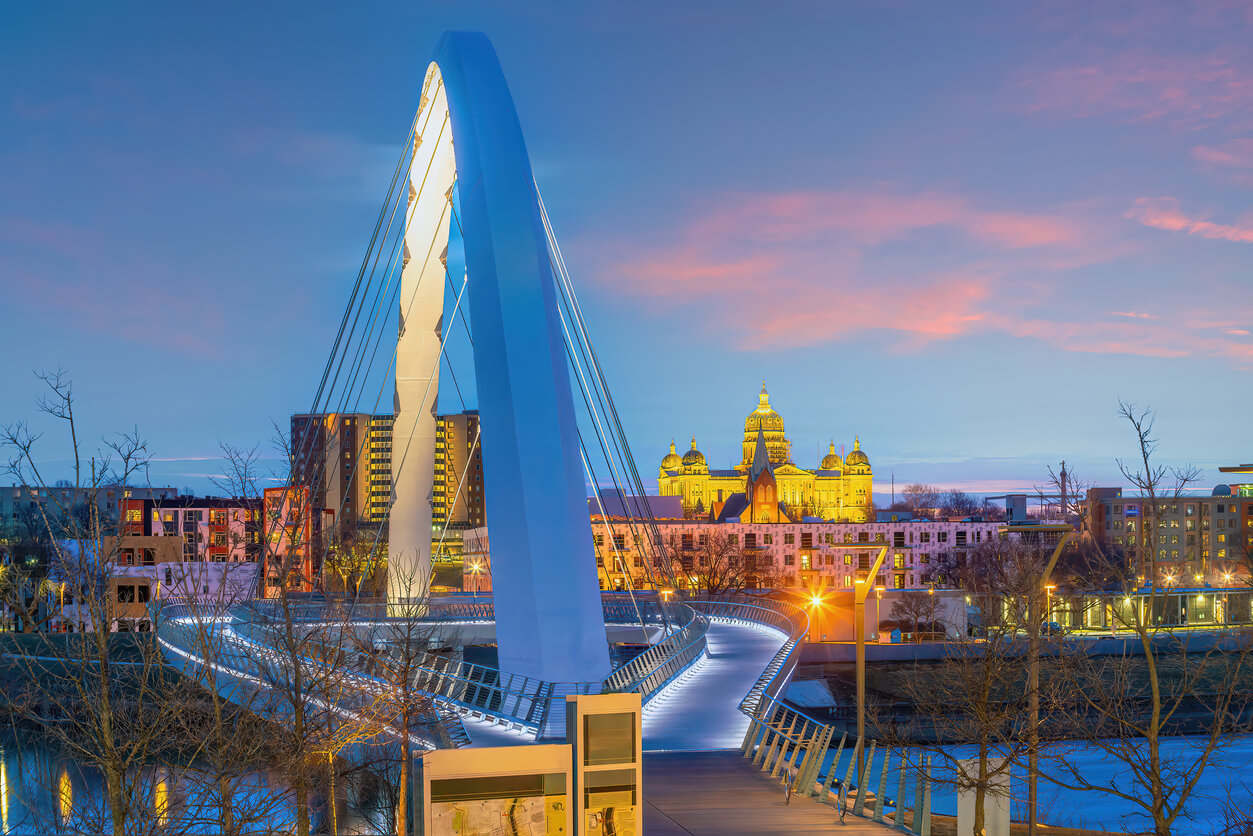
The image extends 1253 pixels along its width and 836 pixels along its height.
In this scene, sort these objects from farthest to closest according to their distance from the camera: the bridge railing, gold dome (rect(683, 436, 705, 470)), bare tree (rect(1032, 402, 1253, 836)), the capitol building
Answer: gold dome (rect(683, 436, 705, 470)), the capitol building, the bridge railing, bare tree (rect(1032, 402, 1253, 836))

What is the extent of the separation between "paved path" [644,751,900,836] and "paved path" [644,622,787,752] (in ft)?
4.74

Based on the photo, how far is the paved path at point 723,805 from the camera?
14008 mm

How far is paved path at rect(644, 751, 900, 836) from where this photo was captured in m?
14.0

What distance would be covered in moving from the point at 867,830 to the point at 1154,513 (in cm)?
525

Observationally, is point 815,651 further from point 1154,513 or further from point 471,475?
point 471,475

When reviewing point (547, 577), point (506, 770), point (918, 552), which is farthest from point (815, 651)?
point (918, 552)

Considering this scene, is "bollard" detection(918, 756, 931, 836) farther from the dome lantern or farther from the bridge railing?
the dome lantern

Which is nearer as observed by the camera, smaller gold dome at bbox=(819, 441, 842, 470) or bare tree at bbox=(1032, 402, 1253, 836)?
bare tree at bbox=(1032, 402, 1253, 836)

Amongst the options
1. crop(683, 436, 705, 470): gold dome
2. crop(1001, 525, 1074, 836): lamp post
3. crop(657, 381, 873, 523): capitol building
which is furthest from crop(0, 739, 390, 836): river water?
crop(683, 436, 705, 470): gold dome

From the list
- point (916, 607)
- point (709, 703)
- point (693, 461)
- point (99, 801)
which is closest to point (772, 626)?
point (709, 703)

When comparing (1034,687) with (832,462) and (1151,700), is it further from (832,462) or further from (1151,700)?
(832,462)

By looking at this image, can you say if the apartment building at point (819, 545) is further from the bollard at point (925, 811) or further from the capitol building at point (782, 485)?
the bollard at point (925, 811)

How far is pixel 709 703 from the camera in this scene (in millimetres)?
24062

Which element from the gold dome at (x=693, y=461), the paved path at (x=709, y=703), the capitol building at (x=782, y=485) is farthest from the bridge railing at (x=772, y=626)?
the gold dome at (x=693, y=461)
